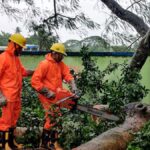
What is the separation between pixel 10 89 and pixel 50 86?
2.25 feet

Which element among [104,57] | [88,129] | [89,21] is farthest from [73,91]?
[104,57]

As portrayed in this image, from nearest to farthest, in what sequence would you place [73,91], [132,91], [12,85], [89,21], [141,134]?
1. [141,134]
2. [12,85]
3. [73,91]
4. [132,91]
5. [89,21]

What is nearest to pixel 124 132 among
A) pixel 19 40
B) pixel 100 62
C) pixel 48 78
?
pixel 48 78

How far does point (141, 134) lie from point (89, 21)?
19.4 ft

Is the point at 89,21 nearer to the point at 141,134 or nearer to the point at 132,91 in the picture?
the point at 132,91

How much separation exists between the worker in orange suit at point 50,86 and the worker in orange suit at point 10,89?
1.08 ft

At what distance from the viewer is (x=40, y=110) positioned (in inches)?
378

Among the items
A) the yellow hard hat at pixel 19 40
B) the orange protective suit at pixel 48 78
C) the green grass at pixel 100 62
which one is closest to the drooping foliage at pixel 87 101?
the orange protective suit at pixel 48 78

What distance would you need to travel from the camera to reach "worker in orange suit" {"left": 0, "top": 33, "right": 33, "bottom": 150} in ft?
23.2

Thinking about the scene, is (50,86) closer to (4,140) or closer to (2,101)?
(2,101)

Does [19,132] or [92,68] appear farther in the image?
[92,68]

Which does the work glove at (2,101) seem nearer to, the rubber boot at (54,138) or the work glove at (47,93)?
the work glove at (47,93)

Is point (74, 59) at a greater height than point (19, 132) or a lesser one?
greater

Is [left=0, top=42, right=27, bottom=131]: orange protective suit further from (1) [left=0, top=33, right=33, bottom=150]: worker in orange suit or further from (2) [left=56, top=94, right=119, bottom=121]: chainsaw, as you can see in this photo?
(2) [left=56, top=94, right=119, bottom=121]: chainsaw
